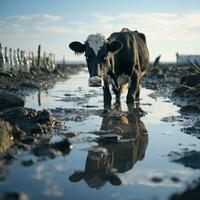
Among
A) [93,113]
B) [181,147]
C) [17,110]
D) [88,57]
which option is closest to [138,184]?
[181,147]

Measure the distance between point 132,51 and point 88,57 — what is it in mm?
2305

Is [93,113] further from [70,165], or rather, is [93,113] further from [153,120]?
[70,165]

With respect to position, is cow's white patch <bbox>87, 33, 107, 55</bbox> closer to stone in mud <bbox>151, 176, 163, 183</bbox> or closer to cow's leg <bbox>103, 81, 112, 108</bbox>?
cow's leg <bbox>103, 81, 112, 108</bbox>

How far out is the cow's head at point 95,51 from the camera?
10766 mm

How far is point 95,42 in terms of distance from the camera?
427 inches

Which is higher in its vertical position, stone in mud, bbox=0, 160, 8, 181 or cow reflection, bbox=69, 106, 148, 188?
stone in mud, bbox=0, 160, 8, 181

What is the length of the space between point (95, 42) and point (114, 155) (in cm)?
564

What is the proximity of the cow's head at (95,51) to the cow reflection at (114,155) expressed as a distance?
255 centimetres

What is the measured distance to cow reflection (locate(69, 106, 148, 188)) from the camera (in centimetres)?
463

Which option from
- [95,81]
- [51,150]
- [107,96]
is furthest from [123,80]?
[51,150]

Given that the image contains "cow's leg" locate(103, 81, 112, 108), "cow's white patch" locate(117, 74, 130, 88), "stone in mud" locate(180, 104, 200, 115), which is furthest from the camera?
"cow's white patch" locate(117, 74, 130, 88)

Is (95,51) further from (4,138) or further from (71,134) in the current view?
(4,138)

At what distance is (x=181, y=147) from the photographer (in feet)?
20.7

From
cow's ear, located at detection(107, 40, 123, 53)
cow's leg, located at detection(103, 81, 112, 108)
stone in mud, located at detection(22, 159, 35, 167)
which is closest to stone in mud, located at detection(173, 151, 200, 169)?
stone in mud, located at detection(22, 159, 35, 167)
